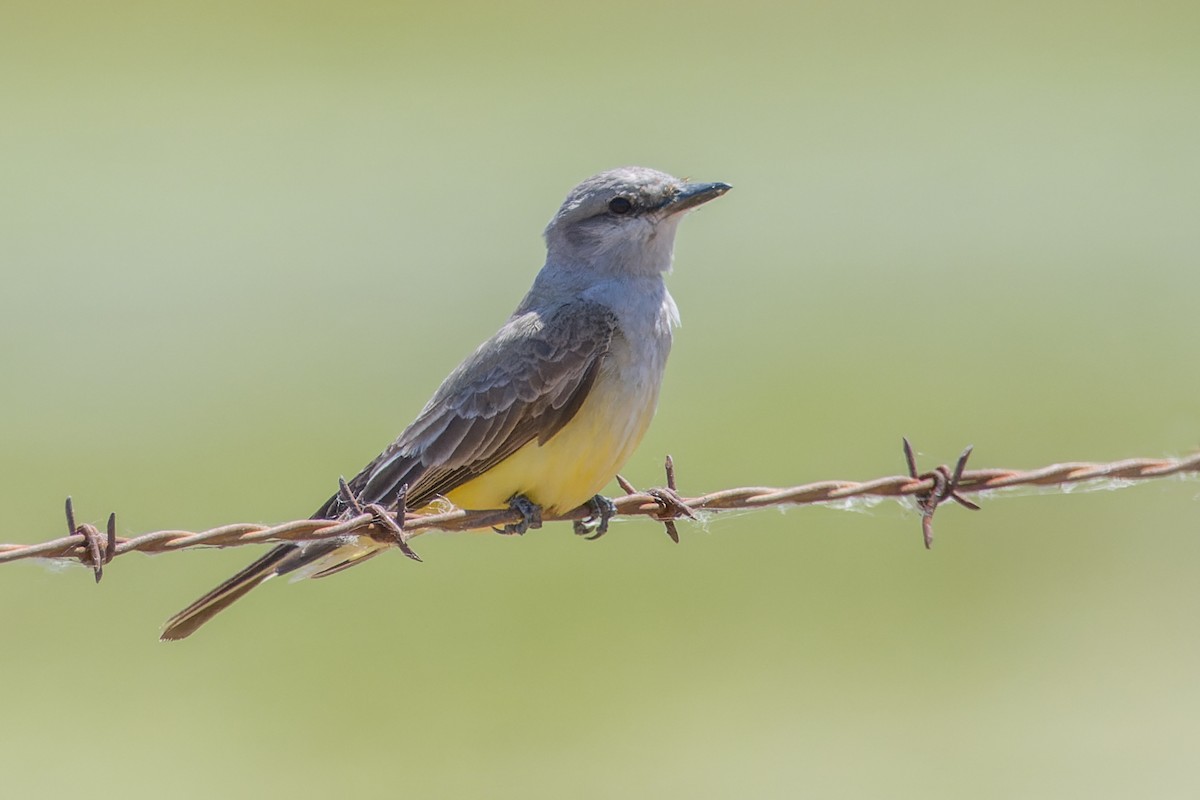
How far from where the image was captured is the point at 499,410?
7.11 meters

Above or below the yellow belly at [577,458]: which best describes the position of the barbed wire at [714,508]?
below

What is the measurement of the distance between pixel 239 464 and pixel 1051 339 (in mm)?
11218

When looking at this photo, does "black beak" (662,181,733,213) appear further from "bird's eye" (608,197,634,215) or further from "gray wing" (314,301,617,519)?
"gray wing" (314,301,617,519)

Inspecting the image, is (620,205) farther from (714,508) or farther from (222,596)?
(222,596)

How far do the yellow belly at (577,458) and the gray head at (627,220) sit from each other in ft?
2.95

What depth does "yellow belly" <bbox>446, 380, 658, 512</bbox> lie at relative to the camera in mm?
6969

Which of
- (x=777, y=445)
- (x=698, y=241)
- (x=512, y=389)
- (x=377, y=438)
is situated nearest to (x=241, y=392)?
(x=377, y=438)

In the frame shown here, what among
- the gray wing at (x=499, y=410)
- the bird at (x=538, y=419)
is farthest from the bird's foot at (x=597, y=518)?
the gray wing at (x=499, y=410)

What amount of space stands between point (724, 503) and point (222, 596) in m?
2.07

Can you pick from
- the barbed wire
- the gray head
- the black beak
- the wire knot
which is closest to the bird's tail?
the barbed wire

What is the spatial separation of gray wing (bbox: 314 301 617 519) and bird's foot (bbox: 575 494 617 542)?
0.43 meters

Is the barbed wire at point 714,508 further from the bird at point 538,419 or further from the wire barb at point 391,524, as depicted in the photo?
the bird at point 538,419

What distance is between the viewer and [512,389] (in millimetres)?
7129

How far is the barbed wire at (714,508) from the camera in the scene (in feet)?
17.3
